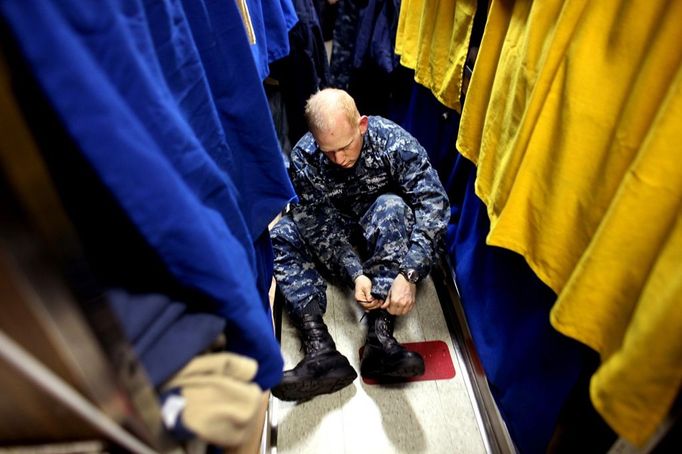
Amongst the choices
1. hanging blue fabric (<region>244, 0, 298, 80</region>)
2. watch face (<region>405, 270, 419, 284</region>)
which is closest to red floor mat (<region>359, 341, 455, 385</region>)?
watch face (<region>405, 270, 419, 284</region>)

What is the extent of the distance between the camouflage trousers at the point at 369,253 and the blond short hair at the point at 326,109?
320 millimetres

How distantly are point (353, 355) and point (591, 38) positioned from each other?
1051 millimetres

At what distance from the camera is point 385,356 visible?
3.76 feet

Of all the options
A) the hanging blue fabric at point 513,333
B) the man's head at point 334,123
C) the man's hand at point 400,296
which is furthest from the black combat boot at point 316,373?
the man's head at point 334,123

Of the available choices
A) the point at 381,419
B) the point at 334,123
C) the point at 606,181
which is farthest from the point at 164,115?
the point at 381,419

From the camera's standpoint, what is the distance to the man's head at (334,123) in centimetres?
114

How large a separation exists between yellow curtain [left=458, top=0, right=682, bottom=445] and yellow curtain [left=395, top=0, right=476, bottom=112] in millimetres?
334

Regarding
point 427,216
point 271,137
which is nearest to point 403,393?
point 427,216

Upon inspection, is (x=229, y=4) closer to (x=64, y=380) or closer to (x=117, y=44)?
(x=117, y=44)

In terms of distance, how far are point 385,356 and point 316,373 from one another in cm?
21

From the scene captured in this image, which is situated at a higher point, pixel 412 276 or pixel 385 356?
pixel 412 276

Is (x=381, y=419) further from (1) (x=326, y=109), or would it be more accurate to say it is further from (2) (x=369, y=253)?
(1) (x=326, y=109)

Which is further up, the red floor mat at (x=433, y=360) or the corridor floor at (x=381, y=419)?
the red floor mat at (x=433, y=360)

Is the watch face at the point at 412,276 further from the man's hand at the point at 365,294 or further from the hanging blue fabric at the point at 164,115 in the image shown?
the hanging blue fabric at the point at 164,115
